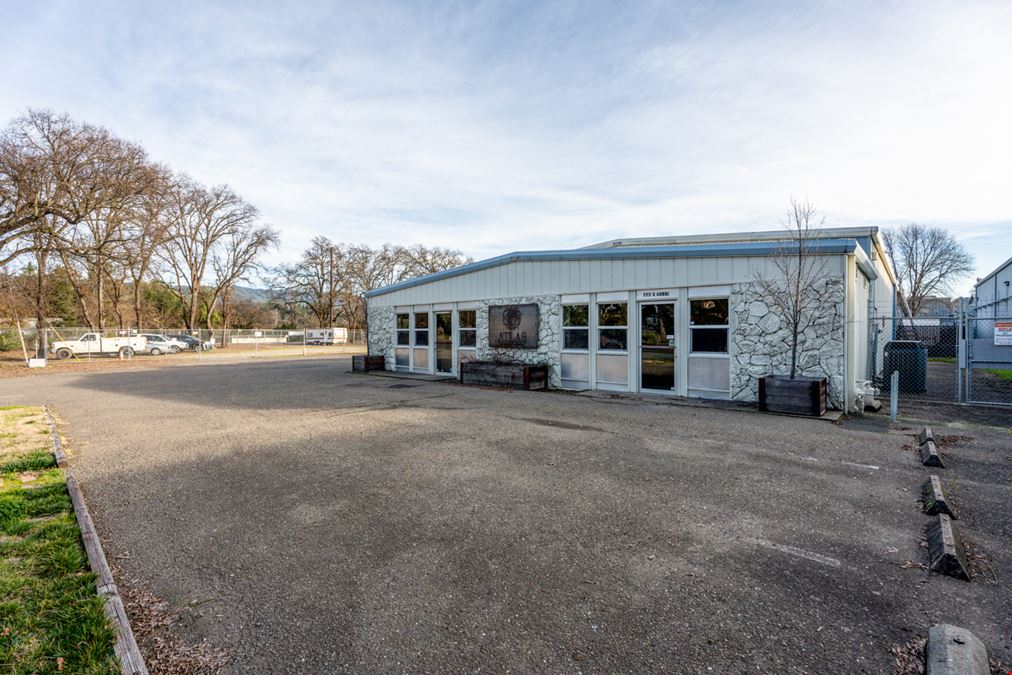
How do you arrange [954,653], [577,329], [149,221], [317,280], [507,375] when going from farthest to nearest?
[317,280], [149,221], [507,375], [577,329], [954,653]

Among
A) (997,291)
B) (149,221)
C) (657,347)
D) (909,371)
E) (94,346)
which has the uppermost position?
(149,221)

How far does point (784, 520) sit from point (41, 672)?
4737 millimetres

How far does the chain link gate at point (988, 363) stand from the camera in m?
10.0

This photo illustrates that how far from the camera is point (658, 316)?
1107cm

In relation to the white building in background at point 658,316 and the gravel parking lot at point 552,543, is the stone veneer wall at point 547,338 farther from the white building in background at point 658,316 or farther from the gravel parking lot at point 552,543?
the gravel parking lot at point 552,543

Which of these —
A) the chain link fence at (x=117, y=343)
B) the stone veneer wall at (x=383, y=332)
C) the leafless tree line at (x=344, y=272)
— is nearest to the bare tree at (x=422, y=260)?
the leafless tree line at (x=344, y=272)

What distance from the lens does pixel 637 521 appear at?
402 centimetres

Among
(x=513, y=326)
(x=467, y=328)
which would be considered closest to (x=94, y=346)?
(x=467, y=328)

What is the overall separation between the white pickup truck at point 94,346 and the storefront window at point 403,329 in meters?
19.9

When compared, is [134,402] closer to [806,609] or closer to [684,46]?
[806,609]

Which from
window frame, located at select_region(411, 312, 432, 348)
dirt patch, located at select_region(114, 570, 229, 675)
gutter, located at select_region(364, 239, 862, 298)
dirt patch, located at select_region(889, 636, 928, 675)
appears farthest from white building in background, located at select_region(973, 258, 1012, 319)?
dirt patch, located at select_region(114, 570, 229, 675)

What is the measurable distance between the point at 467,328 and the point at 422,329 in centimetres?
249

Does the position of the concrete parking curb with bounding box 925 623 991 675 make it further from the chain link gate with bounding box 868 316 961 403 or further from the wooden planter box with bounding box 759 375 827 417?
the chain link gate with bounding box 868 316 961 403

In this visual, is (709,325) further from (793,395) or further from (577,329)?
(577,329)
